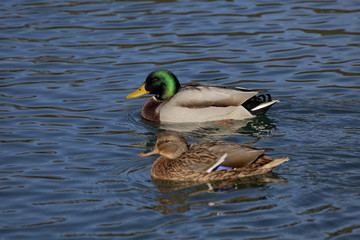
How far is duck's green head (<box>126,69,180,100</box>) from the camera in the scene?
38.8 feet

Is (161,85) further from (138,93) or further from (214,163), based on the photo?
(214,163)

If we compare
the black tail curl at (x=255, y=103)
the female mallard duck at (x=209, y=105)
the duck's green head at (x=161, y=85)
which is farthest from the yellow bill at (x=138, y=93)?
the black tail curl at (x=255, y=103)

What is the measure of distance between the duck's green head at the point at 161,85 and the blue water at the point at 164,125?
1.47ft

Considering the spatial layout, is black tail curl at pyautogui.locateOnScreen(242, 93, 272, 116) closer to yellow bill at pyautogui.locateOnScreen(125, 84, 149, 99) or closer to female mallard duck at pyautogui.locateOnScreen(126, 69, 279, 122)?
female mallard duck at pyautogui.locateOnScreen(126, 69, 279, 122)

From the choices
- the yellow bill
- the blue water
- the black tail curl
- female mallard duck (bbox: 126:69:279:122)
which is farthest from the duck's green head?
the black tail curl

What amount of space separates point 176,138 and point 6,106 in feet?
14.7

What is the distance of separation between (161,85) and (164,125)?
0.82m

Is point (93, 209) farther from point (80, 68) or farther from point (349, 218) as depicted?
point (80, 68)

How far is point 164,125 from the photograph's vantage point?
37.5 ft

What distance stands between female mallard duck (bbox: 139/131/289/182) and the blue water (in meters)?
0.17

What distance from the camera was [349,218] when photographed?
691 centimetres

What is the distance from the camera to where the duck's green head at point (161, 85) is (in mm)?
11812

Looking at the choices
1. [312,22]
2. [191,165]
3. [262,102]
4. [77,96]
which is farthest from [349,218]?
[312,22]

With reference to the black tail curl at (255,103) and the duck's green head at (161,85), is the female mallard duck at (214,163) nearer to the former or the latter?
the black tail curl at (255,103)
